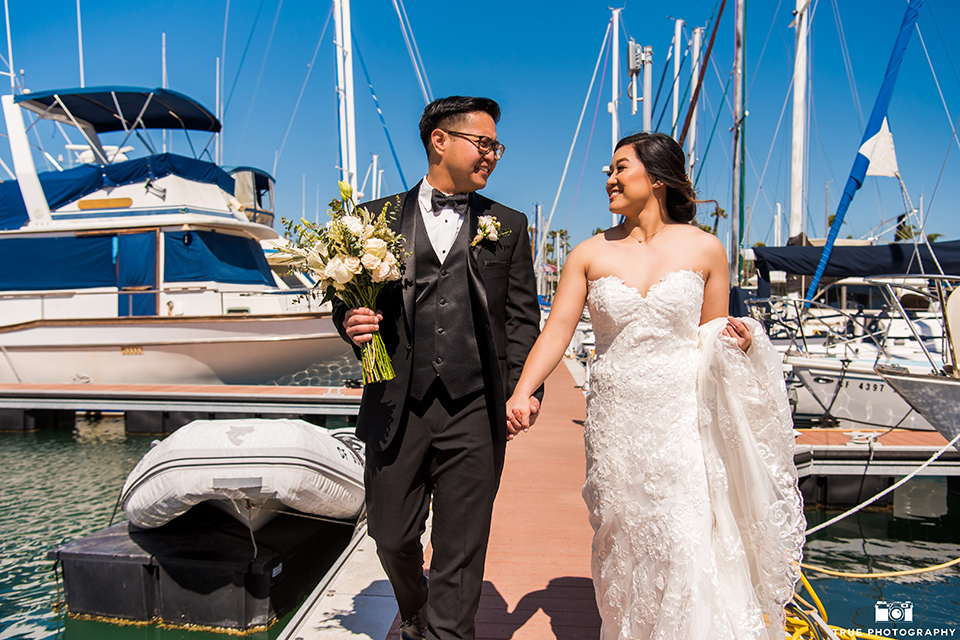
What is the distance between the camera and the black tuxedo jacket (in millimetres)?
2393

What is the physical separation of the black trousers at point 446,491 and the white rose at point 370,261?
1.62 ft

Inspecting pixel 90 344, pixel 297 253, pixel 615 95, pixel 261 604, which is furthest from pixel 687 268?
pixel 615 95

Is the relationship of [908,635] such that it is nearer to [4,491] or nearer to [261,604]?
[261,604]

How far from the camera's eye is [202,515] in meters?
4.81

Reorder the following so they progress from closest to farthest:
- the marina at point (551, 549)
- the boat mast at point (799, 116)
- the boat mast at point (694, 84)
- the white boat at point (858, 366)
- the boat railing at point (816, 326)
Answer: the marina at point (551, 549) < the white boat at point (858, 366) < the boat railing at point (816, 326) < the boat mast at point (799, 116) < the boat mast at point (694, 84)

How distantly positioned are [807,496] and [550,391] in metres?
5.64

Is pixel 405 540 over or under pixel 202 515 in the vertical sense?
over

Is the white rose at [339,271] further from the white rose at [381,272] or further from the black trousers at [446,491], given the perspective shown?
the black trousers at [446,491]

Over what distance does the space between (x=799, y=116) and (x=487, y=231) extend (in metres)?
17.2

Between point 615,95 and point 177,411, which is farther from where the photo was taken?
point 615,95

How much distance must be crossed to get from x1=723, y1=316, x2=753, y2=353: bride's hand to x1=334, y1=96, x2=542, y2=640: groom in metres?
0.70

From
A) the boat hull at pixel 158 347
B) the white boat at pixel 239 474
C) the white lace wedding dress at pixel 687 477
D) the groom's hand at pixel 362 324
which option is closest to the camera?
the white lace wedding dress at pixel 687 477

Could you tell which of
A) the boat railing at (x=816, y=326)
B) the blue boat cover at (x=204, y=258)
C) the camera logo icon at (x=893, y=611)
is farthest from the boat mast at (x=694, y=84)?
the camera logo icon at (x=893, y=611)

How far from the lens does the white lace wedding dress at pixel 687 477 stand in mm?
2213
